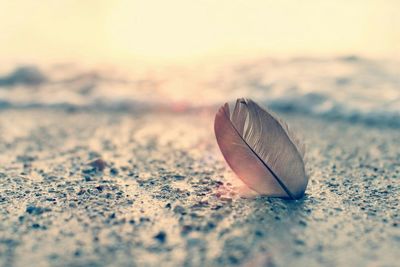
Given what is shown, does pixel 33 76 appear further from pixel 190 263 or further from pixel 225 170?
pixel 190 263

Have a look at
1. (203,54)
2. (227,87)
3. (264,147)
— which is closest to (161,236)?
(264,147)

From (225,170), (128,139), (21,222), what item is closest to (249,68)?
(128,139)

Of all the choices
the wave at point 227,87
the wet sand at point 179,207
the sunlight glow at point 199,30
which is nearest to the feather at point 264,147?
the wet sand at point 179,207

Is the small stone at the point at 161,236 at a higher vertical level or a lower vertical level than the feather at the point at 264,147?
lower

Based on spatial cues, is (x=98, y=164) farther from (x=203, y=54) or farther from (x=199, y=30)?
(x=199, y=30)

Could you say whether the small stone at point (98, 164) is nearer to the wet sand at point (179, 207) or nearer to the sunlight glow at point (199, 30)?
the wet sand at point (179, 207)
